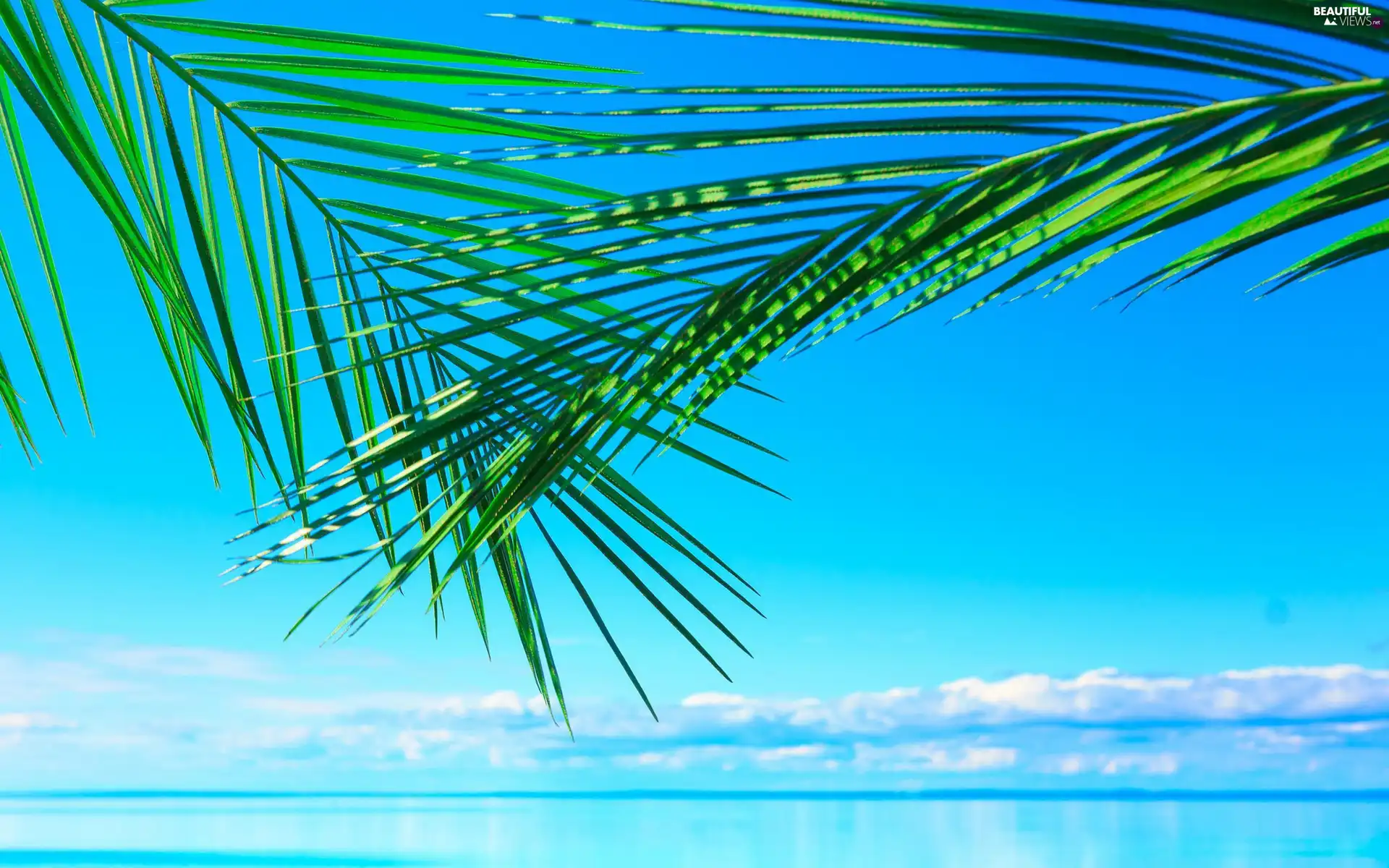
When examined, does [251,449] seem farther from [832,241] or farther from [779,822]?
[779,822]

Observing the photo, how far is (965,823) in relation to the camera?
1355 inches

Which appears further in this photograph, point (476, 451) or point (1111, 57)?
point (476, 451)

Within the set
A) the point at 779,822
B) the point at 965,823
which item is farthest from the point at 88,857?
the point at 965,823

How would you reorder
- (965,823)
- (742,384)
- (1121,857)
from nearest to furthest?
1. (742,384)
2. (1121,857)
3. (965,823)

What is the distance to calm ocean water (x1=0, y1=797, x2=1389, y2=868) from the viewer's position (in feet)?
76.5

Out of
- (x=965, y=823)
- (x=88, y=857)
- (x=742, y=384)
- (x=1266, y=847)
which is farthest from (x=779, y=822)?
(x=742, y=384)

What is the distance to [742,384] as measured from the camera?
3.11 ft

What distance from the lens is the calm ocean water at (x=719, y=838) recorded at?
23.3m

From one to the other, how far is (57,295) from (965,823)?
37245 millimetres

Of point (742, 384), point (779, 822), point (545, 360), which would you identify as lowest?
point (779, 822)

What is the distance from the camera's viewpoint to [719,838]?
92.0 feet

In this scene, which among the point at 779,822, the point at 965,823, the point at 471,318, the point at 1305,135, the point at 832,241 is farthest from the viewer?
the point at 779,822

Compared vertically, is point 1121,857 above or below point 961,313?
below

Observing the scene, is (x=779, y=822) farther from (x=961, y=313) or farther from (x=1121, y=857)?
(x=961, y=313)
